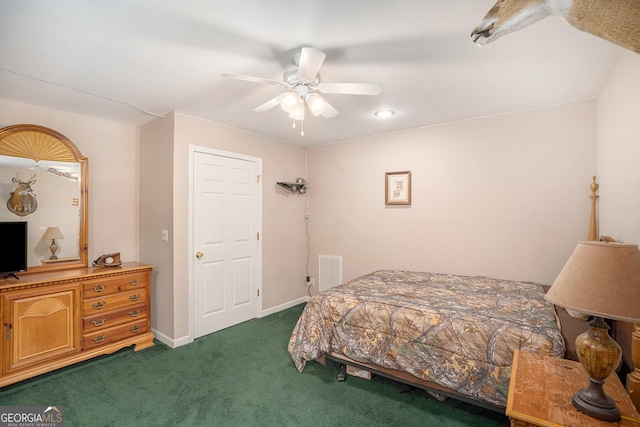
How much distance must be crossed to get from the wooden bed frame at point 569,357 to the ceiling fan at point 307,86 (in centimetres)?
187

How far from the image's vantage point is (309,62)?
Answer: 5.80 feet

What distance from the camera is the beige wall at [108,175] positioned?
3104 millimetres

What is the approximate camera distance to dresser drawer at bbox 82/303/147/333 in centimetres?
273

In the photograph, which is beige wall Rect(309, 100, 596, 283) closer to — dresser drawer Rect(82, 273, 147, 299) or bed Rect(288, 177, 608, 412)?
bed Rect(288, 177, 608, 412)

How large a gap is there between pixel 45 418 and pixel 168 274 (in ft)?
4.51

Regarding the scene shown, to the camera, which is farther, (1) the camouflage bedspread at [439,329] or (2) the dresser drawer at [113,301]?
(2) the dresser drawer at [113,301]

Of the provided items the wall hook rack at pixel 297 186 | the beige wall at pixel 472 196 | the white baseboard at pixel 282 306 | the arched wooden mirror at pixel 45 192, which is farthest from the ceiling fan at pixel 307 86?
Answer: the white baseboard at pixel 282 306

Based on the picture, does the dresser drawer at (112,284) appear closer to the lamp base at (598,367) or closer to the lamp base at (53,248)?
the lamp base at (53,248)

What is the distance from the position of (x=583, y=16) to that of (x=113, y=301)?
3.74 meters

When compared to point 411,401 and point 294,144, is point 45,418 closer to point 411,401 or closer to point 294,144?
point 411,401

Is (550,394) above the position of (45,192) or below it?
below

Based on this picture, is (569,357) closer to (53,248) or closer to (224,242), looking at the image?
(224,242)

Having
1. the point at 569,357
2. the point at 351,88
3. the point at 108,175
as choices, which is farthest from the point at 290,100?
the point at 108,175

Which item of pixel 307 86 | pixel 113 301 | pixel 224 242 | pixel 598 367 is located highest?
pixel 307 86
